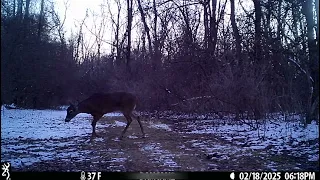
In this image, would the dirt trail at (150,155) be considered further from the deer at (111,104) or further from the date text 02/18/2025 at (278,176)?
the deer at (111,104)

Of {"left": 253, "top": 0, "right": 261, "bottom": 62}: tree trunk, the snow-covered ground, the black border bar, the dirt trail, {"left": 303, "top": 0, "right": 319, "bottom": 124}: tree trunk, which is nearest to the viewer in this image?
the black border bar

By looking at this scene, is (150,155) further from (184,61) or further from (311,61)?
(184,61)

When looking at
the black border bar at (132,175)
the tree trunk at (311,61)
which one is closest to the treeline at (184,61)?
the tree trunk at (311,61)

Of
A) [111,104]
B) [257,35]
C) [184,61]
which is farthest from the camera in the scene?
[184,61]

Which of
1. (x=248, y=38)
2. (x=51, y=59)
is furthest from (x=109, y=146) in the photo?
(x=51, y=59)

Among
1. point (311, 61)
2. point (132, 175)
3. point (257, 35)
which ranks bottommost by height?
point (132, 175)

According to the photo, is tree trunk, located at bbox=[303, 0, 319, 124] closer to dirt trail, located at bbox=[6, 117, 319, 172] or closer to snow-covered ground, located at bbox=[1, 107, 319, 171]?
snow-covered ground, located at bbox=[1, 107, 319, 171]

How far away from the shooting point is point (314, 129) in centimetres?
891

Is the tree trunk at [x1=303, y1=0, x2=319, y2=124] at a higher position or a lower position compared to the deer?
higher

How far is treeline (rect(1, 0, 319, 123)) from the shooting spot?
1050 centimetres


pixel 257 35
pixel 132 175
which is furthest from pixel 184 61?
pixel 132 175

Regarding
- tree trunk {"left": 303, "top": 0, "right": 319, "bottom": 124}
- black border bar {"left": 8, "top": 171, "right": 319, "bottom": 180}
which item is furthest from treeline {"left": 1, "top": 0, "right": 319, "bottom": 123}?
black border bar {"left": 8, "top": 171, "right": 319, "bottom": 180}

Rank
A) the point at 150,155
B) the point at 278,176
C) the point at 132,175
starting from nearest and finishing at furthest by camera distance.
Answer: the point at 278,176, the point at 132,175, the point at 150,155

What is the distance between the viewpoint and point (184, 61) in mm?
16516
